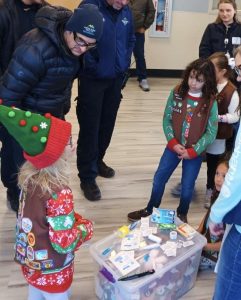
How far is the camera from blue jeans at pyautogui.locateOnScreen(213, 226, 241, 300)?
1.06 metres

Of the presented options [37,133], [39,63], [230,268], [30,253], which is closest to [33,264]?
[30,253]

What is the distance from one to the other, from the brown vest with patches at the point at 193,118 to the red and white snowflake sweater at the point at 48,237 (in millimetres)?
856

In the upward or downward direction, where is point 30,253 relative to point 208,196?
upward

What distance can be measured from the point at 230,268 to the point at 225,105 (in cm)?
126

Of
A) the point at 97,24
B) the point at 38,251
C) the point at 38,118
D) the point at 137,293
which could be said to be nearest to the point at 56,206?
the point at 38,251

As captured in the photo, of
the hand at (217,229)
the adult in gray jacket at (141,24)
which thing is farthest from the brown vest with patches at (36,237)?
the adult in gray jacket at (141,24)

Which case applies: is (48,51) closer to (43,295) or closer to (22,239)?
(22,239)

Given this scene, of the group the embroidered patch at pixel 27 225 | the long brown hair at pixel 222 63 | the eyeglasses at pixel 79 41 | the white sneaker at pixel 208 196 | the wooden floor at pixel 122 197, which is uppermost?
the eyeglasses at pixel 79 41

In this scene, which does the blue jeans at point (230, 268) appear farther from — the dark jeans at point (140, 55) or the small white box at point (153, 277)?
the dark jeans at point (140, 55)

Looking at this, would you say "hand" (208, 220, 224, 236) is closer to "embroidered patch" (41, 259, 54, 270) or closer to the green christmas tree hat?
"embroidered patch" (41, 259, 54, 270)

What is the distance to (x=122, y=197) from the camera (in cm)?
254

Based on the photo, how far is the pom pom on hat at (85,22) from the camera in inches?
62.1

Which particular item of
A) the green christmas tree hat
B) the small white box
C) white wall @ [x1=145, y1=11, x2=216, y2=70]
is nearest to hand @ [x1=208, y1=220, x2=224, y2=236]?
the small white box

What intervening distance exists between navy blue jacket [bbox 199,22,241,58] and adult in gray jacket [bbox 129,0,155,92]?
182 centimetres
